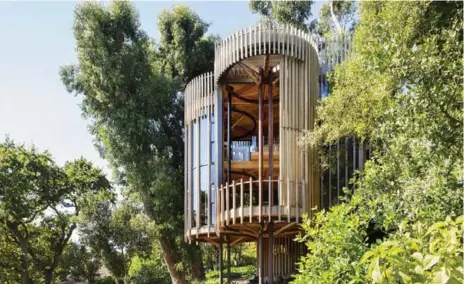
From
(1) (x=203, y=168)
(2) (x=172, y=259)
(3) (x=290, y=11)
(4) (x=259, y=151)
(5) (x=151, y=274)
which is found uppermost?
(3) (x=290, y=11)

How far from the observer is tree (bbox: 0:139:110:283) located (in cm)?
1762

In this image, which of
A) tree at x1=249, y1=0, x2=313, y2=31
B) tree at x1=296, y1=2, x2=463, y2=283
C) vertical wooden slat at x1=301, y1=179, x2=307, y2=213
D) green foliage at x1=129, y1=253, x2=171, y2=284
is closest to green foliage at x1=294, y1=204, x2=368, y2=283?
tree at x1=296, y1=2, x2=463, y2=283

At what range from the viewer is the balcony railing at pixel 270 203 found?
9016mm

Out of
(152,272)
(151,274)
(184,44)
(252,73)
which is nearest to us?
(252,73)

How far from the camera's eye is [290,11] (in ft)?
59.9

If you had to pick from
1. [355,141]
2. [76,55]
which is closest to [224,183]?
[355,141]

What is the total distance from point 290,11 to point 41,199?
11368 mm

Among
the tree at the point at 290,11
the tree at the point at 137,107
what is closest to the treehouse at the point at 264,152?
the tree at the point at 137,107

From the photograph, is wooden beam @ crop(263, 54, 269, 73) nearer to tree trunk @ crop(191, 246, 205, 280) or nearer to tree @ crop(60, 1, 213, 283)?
tree @ crop(60, 1, 213, 283)

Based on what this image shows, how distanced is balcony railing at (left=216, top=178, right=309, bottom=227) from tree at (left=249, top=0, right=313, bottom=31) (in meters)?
10.1

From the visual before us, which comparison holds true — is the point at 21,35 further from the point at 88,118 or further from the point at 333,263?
the point at 88,118

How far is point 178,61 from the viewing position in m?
16.4

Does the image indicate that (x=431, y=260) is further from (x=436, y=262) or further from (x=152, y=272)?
(x=152, y=272)

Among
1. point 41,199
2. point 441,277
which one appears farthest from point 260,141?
point 41,199
